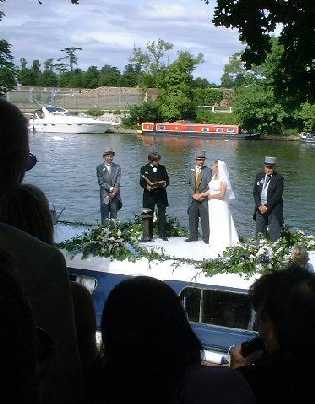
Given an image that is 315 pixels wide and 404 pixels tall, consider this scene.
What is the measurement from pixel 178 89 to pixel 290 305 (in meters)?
77.6

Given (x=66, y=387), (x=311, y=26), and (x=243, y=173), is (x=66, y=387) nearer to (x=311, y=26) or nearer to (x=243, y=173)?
(x=311, y=26)

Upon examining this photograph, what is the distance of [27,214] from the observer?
6.79 ft

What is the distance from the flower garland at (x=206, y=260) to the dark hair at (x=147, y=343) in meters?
5.98

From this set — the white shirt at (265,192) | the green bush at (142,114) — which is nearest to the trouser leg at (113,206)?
the white shirt at (265,192)

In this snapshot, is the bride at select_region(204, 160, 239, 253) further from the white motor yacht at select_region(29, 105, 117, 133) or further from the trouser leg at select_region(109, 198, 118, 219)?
the white motor yacht at select_region(29, 105, 117, 133)

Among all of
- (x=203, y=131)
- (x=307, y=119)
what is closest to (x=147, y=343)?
(x=203, y=131)

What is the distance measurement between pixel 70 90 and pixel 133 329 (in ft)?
314

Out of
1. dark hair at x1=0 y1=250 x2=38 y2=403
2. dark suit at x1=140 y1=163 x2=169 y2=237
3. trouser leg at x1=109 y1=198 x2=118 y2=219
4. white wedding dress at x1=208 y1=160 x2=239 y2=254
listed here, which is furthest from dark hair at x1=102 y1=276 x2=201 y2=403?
trouser leg at x1=109 y1=198 x2=118 y2=219

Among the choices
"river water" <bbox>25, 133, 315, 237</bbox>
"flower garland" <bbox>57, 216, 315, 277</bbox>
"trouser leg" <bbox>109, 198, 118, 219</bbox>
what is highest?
"flower garland" <bbox>57, 216, 315, 277</bbox>

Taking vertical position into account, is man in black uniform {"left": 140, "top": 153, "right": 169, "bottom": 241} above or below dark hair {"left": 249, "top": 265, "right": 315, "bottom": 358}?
below

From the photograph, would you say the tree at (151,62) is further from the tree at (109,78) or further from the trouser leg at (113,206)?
the trouser leg at (113,206)

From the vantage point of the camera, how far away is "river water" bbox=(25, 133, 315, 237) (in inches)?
945

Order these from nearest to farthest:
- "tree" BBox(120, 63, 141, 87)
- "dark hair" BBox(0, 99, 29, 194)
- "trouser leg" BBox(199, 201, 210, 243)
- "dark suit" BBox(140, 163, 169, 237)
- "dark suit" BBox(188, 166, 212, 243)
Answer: "dark hair" BBox(0, 99, 29, 194)
"trouser leg" BBox(199, 201, 210, 243)
"dark suit" BBox(188, 166, 212, 243)
"dark suit" BBox(140, 163, 169, 237)
"tree" BBox(120, 63, 141, 87)

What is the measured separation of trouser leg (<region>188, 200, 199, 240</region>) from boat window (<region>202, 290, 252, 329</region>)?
262 centimetres
